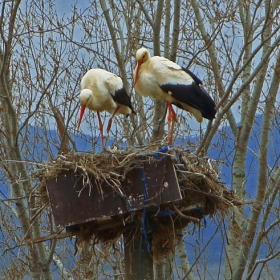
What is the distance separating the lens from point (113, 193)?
539 centimetres

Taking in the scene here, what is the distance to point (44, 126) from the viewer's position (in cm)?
1073

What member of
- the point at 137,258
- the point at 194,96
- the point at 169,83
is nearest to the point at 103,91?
the point at 169,83

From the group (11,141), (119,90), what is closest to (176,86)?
(119,90)

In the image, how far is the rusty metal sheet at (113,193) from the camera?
5.34 meters

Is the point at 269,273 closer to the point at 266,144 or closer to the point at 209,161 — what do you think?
the point at 266,144

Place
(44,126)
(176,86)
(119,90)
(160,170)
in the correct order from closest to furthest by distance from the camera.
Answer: (160,170) < (176,86) < (119,90) < (44,126)

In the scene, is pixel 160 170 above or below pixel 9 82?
below

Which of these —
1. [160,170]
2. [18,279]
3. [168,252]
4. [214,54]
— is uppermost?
[214,54]

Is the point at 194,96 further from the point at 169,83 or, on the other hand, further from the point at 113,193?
the point at 113,193

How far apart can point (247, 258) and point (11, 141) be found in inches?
118

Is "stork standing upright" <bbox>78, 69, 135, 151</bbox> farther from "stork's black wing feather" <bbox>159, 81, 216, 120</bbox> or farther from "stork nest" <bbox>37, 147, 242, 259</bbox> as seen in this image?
"stork nest" <bbox>37, 147, 242, 259</bbox>

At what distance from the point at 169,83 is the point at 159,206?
6.67ft

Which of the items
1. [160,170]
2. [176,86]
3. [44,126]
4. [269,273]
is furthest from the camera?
[44,126]

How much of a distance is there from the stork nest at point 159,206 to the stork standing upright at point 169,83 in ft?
3.92
